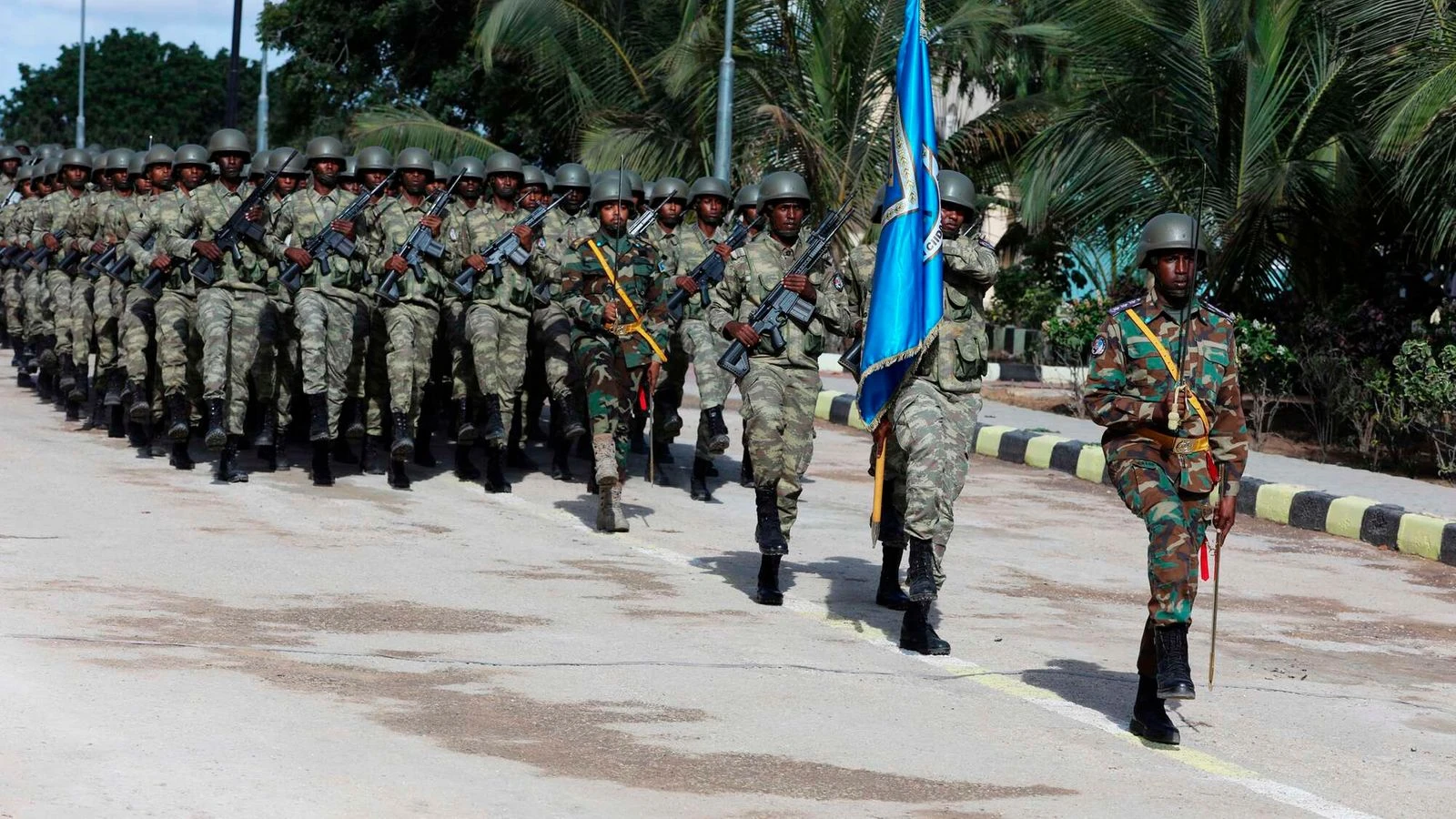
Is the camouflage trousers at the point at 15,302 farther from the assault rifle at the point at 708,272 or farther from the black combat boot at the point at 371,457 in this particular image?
the assault rifle at the point at 708,272

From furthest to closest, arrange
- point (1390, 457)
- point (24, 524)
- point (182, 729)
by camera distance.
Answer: point (1390, 457)
point (24, 524)
point (182, 729)

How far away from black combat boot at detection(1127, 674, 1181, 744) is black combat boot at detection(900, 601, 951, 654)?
1.26 metres

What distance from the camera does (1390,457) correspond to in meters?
15.5

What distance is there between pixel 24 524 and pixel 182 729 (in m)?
4.58

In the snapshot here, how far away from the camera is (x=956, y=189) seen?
811cm

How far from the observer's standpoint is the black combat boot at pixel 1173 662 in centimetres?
636

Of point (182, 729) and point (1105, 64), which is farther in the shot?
point (1105, 64)

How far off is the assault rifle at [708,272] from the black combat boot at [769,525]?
3.38m

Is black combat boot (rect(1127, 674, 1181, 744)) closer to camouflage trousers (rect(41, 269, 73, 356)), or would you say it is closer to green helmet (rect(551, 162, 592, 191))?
green helmet (rect(551, 162, 592, 191))

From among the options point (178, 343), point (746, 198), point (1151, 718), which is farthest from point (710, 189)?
point (1151, 718)

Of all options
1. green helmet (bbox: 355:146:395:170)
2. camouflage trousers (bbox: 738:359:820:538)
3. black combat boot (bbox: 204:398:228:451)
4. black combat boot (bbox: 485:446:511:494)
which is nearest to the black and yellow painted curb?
camouflage trousers (bbox: 738:359:820:538)

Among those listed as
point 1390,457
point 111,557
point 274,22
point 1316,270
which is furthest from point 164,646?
point 274,22

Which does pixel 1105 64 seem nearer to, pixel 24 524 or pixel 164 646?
pixel 24 524

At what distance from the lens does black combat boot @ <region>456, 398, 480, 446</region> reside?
41.5ft
